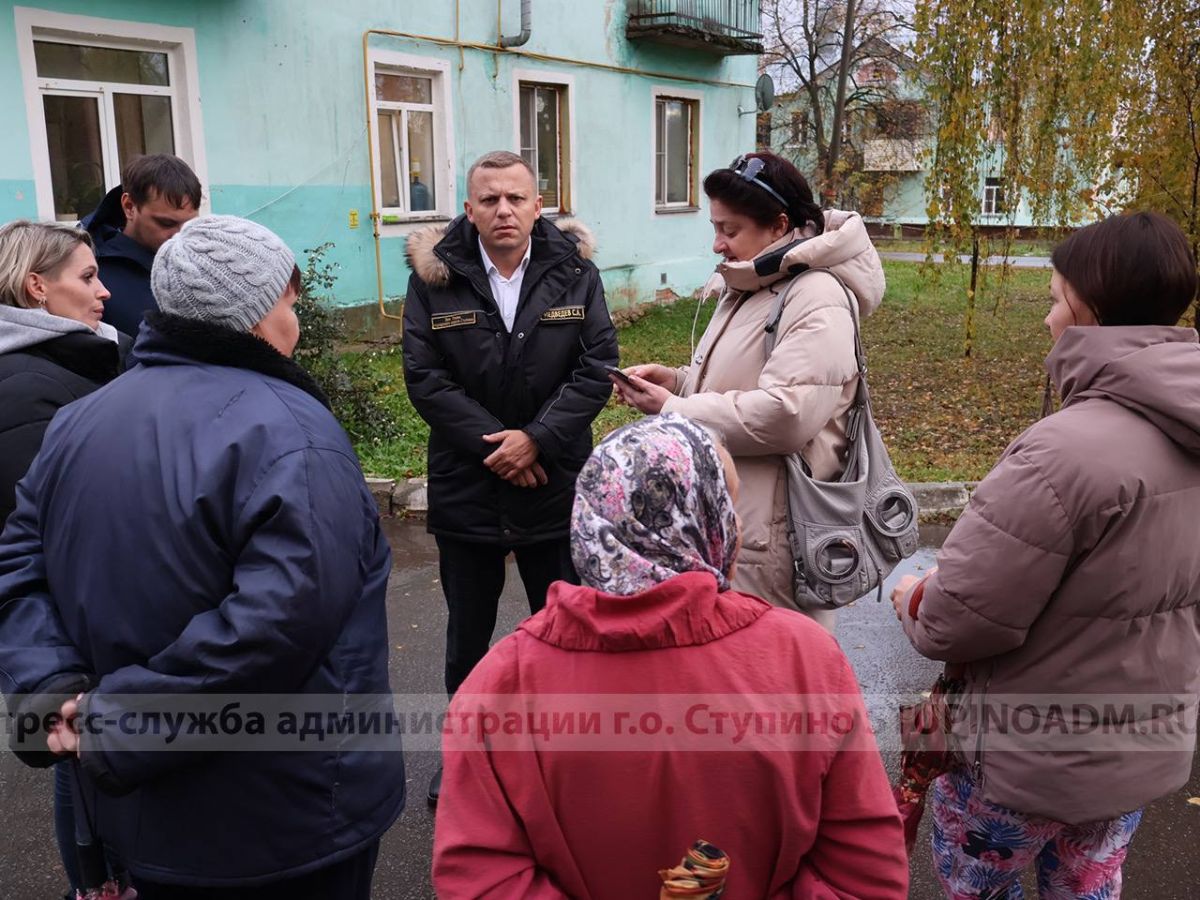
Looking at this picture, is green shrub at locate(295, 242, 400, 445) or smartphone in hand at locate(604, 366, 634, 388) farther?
green shrub at locate(295, 242, 400, 445)

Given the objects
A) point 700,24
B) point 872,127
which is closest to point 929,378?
point 700,24

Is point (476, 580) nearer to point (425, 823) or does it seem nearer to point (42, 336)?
point (425, 823)

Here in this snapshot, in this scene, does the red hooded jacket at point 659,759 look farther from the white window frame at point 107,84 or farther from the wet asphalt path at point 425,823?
the white window frame at point 107,84

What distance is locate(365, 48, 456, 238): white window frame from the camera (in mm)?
11070

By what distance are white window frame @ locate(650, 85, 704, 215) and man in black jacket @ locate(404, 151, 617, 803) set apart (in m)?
12.8

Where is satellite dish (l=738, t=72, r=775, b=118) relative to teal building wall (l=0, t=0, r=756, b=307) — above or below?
above

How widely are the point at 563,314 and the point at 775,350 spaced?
970 millimetres

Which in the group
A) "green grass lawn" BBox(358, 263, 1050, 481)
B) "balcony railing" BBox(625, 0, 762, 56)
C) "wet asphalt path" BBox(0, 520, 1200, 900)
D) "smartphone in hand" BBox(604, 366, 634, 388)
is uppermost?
"balcony railing" BBox(625, 0, 762, 56)

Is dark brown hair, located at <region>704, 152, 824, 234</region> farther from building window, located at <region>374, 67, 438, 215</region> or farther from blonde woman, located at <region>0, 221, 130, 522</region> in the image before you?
building window, located at <region>374, 67, 438, 215</region>

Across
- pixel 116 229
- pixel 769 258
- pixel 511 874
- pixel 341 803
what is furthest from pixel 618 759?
pixel 116 229

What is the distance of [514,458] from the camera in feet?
11.0

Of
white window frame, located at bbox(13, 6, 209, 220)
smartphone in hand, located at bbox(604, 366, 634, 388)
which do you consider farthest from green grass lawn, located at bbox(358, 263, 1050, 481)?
smartphone in hand, located at bbox(604, 366, 634, 388)

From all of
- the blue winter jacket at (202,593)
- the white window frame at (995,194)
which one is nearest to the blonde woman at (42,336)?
the blue winter jacket at (202,593)

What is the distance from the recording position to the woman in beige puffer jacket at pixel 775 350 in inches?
106
